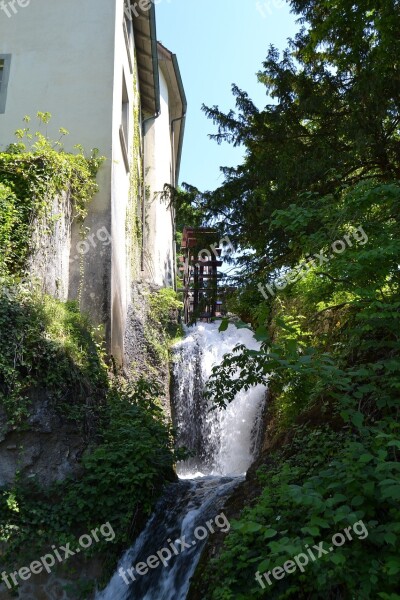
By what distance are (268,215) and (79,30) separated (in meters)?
5.75

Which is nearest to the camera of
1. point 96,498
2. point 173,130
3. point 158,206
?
point 96,498

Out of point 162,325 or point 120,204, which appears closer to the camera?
point 120,204

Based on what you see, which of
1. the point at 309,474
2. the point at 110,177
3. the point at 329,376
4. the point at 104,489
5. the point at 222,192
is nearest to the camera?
the point at 329,376

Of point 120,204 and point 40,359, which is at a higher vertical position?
point 120,204

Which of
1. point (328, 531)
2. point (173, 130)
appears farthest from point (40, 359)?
point (173, 130)

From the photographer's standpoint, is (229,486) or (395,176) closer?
(229,486)

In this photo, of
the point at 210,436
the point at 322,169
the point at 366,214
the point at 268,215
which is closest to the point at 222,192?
the point at 268,215

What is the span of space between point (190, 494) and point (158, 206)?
36.3 ft

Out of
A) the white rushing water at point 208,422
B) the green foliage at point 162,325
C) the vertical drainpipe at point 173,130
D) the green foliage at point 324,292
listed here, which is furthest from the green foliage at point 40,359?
the vertical drainpipe at point 173,130

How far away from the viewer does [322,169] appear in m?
8.62

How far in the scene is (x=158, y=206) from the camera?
58.1 ft

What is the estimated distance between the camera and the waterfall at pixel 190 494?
22.2ft

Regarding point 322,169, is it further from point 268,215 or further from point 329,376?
point 329,376

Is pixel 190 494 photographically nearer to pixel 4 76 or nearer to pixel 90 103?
pixel 90 103
